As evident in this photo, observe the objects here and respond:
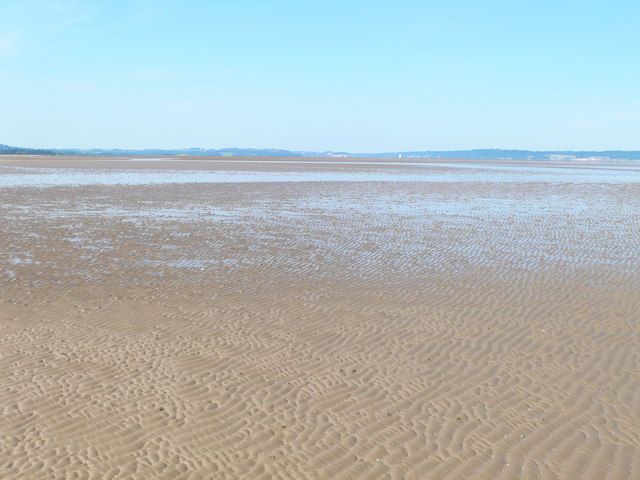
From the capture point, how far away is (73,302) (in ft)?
34.2

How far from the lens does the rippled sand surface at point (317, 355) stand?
17.7 ft

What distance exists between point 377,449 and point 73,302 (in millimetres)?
7067

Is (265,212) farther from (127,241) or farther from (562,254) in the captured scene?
(562,254)

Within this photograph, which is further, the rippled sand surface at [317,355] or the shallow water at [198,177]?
the shallow water at [198,177]

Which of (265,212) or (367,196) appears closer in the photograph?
(265,212)

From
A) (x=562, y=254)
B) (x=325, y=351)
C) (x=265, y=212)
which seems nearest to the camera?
(x=325, y=351)

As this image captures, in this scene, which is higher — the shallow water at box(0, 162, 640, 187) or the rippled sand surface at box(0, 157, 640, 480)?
the shallow water at box(0, 162, 640, 187)

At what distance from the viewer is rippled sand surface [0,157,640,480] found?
5.39 meters

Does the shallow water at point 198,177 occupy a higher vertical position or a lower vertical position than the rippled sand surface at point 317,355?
higher

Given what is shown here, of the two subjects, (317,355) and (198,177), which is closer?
(317,355)

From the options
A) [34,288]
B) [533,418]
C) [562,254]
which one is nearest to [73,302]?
[34,288]

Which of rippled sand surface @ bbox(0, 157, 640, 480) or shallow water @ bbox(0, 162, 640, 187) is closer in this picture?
rippled sand surface @ bbox(0, 157, 640, 480)

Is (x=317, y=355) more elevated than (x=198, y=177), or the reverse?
(x=198, y=177)

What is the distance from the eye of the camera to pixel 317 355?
793 cm
